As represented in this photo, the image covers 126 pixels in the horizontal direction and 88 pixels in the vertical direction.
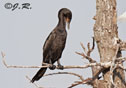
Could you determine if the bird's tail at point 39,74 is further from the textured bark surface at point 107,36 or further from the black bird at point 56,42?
the textured bark surface at point 107,36

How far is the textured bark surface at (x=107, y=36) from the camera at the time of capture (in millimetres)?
7500

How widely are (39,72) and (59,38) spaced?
0.92m

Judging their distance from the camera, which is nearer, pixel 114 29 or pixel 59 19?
pixel 114 29

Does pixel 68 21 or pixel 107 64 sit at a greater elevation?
pixel 68 21

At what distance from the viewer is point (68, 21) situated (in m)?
8.25

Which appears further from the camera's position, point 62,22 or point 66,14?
point 62,22

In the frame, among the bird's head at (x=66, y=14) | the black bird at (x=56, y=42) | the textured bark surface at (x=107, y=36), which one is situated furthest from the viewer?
the black bird at (x=56, y=42)

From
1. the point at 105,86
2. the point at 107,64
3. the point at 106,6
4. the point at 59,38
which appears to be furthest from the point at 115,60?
the point at 59,38

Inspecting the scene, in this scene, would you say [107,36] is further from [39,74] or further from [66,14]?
[39,74]

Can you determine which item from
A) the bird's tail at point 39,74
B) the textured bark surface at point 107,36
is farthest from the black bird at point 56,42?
the textured bark surface at point 107,36

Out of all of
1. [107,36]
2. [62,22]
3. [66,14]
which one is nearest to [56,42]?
[62,22]

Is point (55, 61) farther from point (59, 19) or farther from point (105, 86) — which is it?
point (105, 86)

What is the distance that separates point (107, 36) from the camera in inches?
296

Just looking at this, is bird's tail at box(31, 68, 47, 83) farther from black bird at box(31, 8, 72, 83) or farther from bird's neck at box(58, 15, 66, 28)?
bird's neck at box(58, 15, 66, 28)
